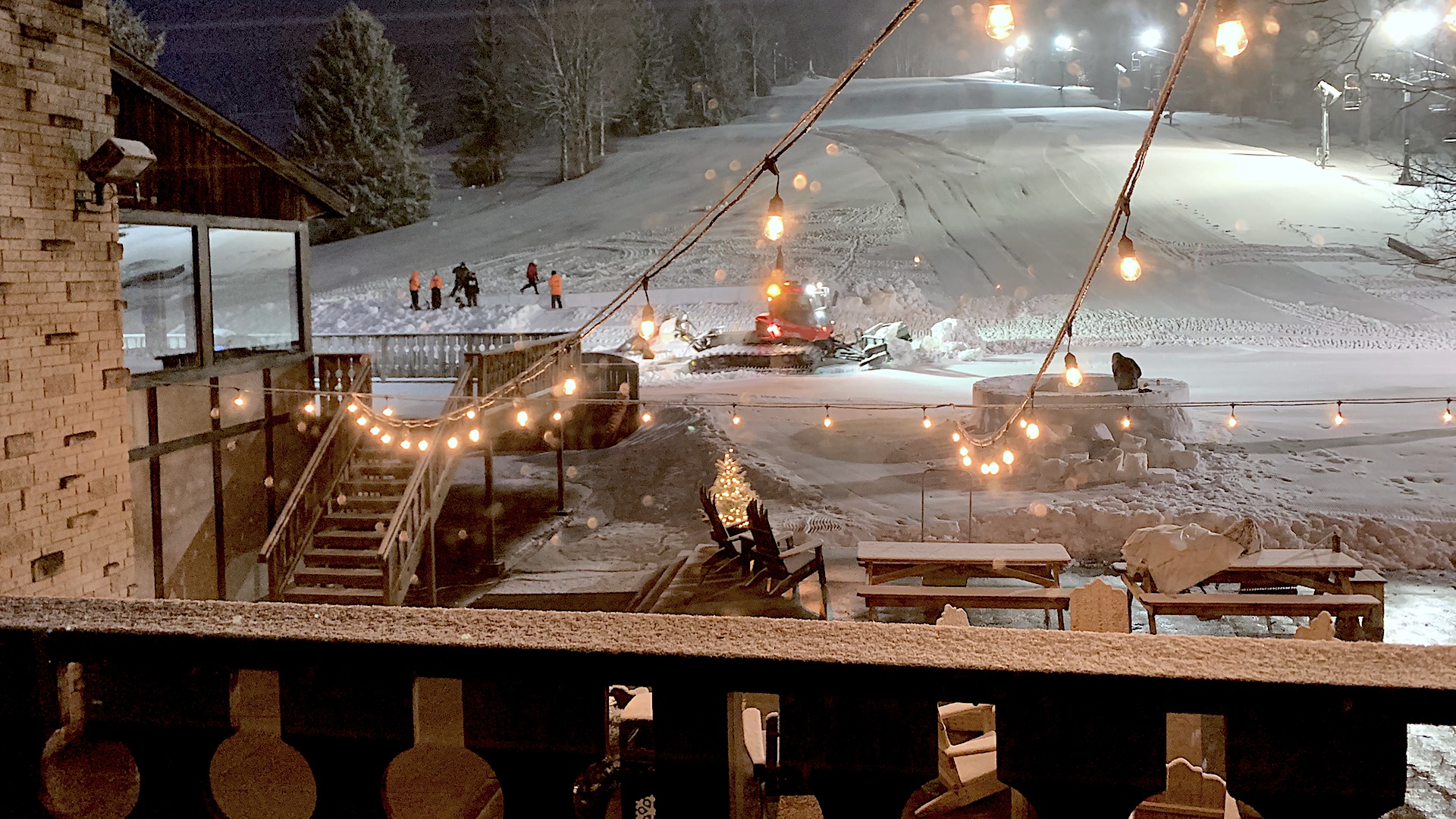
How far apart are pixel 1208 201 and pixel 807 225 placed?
1778 cm

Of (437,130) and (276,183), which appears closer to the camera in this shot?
(276,183)

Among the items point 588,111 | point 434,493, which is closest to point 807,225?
point 588,111

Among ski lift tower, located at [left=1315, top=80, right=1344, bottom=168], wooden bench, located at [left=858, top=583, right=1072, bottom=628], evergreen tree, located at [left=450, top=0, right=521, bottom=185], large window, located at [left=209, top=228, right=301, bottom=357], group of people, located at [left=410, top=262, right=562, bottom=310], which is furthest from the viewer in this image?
evergreen tree, located at [left=450, top=0, right=521, bottom=185]

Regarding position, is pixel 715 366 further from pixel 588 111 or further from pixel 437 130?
pixel 437 130

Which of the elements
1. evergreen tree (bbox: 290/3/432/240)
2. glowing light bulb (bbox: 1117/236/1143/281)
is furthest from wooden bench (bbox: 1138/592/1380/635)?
evergreen tree (bbox: 290/3/432/240)

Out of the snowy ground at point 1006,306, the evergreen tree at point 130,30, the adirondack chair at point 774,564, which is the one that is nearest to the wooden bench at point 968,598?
the adirondack chair at point 774,564

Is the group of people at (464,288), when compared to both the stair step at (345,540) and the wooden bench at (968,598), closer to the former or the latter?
the stair step at (345,540)

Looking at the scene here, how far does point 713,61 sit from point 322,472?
234 ft

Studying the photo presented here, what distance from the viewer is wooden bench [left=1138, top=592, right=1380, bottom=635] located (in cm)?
1121

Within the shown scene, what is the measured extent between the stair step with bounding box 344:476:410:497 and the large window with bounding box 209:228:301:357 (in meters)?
17.7

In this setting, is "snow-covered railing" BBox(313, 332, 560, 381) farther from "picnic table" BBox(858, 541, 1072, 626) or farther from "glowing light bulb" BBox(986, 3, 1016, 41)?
"glowing light bulb" BBox(986, 3, 1016, 41)

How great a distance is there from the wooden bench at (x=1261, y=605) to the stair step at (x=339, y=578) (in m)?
9.41

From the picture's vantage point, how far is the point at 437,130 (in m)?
95.4

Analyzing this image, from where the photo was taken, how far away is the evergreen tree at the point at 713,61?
268ft
